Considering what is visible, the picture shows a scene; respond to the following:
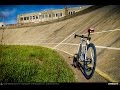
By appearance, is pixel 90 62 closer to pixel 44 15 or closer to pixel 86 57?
pixel 86 57

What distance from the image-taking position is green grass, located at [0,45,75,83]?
6766 millimetres

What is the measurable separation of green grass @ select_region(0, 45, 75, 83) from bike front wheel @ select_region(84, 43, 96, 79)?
36 cm

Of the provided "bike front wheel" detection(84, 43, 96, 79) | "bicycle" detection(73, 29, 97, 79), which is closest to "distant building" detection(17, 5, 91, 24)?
"bicycle" detection(73, 29, 97, 79)

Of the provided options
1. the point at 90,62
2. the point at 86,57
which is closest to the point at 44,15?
the point at 86,57

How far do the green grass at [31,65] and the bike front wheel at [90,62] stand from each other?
36 cm

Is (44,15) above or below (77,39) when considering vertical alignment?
above

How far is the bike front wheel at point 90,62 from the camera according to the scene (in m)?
6.65

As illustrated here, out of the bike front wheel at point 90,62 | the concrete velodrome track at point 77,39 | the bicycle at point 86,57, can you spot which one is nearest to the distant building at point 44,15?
the concrete velodrome track at point 77,39

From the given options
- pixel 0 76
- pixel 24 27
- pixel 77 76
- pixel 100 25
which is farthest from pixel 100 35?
pixel 0 76

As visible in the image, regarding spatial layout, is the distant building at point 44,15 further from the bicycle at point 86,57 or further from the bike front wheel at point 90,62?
the bike front wheel at point 90,62

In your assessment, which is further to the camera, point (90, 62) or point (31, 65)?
point (31, 65)

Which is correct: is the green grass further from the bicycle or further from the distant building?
the distant building

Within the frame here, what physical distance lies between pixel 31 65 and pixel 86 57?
52.9 inches

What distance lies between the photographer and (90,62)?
6785 mm
